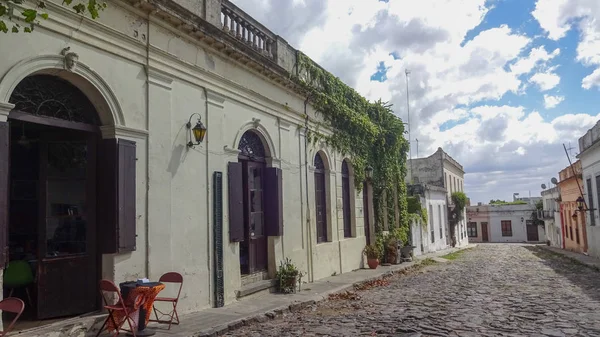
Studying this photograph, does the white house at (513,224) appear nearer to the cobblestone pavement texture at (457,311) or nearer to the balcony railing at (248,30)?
the cobblestone pavement texture at (457,311)

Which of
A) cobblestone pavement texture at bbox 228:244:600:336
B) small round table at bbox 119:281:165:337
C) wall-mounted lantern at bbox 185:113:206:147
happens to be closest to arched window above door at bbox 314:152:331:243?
cobblestone pavement texture at bbox 228:244:600:336

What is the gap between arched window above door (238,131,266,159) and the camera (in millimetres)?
9637

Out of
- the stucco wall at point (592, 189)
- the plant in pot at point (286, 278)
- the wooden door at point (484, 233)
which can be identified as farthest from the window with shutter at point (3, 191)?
the wooden door at point (484, 233)

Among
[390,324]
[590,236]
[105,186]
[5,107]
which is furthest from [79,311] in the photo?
[590,236]

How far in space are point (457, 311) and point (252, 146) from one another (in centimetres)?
509

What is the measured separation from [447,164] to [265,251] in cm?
2856

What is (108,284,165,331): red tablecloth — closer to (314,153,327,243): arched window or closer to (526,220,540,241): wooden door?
(314,153,327,243): arched window

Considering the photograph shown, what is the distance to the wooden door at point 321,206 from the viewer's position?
12664 mm

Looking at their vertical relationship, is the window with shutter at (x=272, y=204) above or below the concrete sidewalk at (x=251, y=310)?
above

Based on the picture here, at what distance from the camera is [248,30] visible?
10.1 metres

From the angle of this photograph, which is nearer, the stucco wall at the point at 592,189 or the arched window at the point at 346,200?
the arched window at the point at 346,200

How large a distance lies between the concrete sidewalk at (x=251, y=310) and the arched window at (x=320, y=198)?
4.41 ft

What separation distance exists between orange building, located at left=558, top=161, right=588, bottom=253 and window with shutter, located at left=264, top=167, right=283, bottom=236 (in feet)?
55.4

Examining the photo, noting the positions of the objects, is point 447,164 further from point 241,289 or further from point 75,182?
point 75,182
